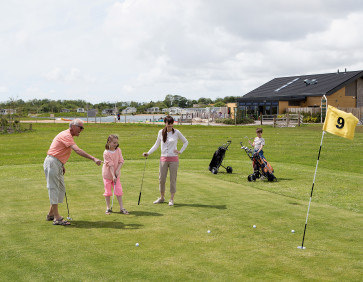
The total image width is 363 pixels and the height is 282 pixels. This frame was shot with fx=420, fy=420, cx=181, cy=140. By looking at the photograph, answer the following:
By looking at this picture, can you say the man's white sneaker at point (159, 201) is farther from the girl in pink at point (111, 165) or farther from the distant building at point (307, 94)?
the distant building at point (307, 94)

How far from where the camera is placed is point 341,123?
7738mm

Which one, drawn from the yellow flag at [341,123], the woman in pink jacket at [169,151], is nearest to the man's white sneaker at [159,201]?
the woman in pink jacket at [169,151]

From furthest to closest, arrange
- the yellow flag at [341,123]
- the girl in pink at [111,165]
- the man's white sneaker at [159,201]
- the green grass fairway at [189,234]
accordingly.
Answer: the man's white sneaker at [159,201] → the girl in pink at [111,165] → the yellow flag at [341,123] → the green grass fairway at [189,234]

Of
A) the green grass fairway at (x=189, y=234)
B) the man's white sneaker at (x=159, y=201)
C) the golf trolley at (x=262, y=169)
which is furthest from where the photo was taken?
the golf trolley at (x=262, y=169)

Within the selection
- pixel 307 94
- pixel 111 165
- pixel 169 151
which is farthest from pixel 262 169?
pixel 307 94

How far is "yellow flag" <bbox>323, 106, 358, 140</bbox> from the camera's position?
7652mm

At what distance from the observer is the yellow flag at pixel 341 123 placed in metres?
7.65

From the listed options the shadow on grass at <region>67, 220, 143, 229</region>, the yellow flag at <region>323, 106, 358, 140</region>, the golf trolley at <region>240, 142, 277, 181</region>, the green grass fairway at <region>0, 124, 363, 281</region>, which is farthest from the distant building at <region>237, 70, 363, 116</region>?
the shadow on grass at <region>67, 220, 143, 229</region>

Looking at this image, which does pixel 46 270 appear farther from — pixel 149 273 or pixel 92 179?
pixel 92 179

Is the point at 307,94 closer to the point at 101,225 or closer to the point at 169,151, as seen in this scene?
the point at 169,151

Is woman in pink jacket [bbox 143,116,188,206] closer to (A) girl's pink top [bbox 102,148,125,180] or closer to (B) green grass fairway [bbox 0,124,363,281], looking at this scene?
(B) green grass fairway [bbox 0,124,363,281]

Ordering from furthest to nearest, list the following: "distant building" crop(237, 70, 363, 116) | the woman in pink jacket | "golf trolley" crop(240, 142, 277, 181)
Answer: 1. "distant building" crop(237, 70, 363, 116)
2. "golf trolley" crop(240, 142, 277, 181)
3. the woman in pink jacket

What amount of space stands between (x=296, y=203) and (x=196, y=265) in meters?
5.58

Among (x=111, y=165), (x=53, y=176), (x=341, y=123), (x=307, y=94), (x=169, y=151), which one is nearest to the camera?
(x=341, y=123)
